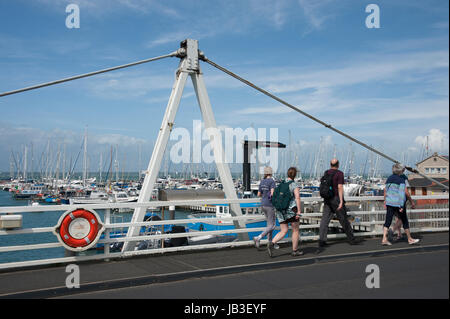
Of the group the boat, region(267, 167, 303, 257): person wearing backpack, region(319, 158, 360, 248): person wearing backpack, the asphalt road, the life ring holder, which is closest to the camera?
the asphalt road

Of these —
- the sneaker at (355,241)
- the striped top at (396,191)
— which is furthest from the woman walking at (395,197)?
the sneaker at (355,241)

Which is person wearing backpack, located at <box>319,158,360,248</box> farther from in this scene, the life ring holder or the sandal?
the life ring holder

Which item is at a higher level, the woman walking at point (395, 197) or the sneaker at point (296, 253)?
the woman walking at point (395, 197)

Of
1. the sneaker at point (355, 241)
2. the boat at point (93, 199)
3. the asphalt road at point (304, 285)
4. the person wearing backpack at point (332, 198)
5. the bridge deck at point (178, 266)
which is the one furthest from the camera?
the boat at point (93, 199)

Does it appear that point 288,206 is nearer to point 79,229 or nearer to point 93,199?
point 79,229

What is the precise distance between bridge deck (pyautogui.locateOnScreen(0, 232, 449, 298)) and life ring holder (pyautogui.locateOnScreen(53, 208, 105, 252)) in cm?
45

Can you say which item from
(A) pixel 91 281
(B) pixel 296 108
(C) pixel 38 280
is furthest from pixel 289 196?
(C) pixel 38 280

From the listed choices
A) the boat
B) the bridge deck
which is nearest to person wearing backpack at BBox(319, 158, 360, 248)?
the bridge deck

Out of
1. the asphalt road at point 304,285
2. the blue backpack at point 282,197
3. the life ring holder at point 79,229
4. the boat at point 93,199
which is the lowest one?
the boat at point 93,199

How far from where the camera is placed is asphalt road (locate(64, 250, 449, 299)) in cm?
635

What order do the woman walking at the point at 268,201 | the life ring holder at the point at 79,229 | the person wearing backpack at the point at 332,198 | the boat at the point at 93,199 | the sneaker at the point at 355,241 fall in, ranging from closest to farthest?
1. the life ring holder at the point at 79,229
2. the woman walking at the point at 268,201
3. the person wearing backpack at the point at 332,198
4. the sneaker at the point at 355,241
5. the boat at the point at 93,199

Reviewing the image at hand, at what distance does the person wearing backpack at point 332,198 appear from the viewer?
10.3 meters

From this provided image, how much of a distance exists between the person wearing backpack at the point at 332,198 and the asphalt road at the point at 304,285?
2.02 m

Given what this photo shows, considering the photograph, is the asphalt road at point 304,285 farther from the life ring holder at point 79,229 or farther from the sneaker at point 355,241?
the sneaker at point 355,241
